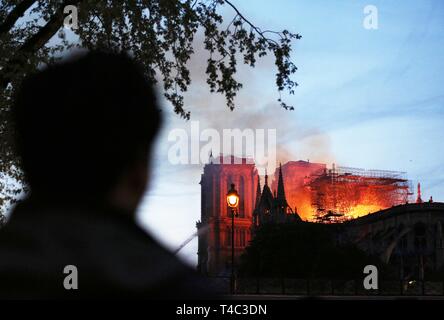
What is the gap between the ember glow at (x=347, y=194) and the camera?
129625 mm

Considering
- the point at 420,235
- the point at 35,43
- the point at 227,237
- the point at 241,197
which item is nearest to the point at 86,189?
the point at 35,43

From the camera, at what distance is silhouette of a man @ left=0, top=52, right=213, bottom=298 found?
178cm

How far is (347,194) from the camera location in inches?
5143

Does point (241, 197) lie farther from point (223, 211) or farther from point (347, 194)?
point (347, 194)

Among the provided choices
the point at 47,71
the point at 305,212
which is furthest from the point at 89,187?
the point at 305,212

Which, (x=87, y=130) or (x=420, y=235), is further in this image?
(x=420, y=235)

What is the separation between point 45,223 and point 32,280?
0.16 metres

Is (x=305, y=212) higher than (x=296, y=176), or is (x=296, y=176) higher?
(x=296, y=176)

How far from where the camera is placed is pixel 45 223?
182cm

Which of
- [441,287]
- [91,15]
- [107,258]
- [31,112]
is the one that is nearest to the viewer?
[107,258]

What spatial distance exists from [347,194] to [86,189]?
132 m

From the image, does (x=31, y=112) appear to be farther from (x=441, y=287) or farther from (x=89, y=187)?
(x=441, y=287)

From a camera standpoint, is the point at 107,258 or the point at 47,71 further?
the point at 47,71

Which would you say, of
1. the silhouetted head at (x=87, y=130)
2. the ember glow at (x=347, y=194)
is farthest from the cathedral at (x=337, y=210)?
the silhouetted head at (x=87, y=130)
